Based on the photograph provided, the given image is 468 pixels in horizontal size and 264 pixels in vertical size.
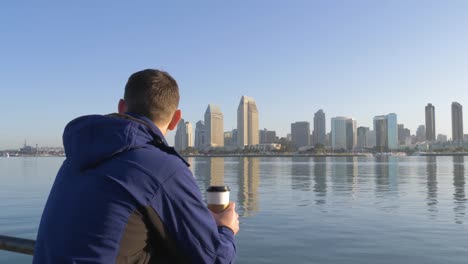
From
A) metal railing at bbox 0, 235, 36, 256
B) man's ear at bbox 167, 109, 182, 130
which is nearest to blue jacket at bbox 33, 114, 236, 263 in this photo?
man's ear at bbox 167, 109, 182, 130

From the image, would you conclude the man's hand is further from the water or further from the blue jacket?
the water

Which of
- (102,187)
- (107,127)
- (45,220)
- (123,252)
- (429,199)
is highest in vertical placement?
(107,127)

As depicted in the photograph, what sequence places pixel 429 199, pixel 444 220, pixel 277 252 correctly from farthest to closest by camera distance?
pixel 429 199 < pixel 444 220 < pixel 277 252

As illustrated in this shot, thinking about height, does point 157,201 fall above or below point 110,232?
above

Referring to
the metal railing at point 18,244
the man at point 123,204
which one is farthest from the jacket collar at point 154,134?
the metal railing at point 18,244

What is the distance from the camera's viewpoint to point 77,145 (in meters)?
2.10

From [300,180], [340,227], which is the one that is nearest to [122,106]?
[340,227]

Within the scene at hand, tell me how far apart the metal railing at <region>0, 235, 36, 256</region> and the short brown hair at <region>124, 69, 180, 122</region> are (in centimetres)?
135

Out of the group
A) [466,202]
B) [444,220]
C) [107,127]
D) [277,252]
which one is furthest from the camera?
[466,202]

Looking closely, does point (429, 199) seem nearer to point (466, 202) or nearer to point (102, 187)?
point (466, 202)

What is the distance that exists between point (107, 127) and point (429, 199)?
99.8 ft

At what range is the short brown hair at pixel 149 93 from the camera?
A: 2422 mm

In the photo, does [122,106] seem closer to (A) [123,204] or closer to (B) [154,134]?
(B) [154,134]

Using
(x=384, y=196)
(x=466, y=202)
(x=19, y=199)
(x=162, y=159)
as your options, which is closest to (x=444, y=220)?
(x=466, y=202)
